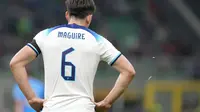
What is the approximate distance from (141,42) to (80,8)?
10621 millimetres

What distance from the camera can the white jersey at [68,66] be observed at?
16.7 ft

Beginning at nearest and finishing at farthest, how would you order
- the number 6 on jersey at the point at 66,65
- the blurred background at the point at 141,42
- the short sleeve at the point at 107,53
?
the number 6 on jersey at the point at 66,65
the short sleeve at the point at 107,53
the blurred background at the point at 141,42

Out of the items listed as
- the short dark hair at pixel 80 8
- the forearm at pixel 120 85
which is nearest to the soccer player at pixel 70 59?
the short dark hair at pixel 80 8

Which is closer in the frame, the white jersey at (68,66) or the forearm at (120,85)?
the white jersey at (68,66)

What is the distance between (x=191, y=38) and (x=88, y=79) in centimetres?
1136

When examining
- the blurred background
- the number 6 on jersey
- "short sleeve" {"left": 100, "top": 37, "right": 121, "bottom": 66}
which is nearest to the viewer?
the number 6 on jersey

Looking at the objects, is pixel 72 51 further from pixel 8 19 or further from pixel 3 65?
pixel 8 19

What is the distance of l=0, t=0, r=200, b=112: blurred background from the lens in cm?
1427

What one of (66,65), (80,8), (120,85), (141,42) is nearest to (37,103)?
(66,65)

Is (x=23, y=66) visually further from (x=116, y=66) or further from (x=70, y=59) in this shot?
(x=116, y=66)

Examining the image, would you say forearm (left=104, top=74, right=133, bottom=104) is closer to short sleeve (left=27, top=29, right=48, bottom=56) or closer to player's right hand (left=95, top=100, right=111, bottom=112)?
player's right hand (left=95, top=100, right=111, bottom=112)

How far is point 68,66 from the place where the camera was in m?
5.07

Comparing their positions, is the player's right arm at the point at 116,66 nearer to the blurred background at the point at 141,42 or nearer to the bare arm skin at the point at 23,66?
the bare arm skin at the point at 23,66

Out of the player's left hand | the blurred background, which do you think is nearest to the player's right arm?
the player's left hand
